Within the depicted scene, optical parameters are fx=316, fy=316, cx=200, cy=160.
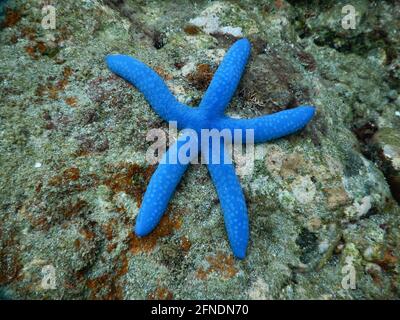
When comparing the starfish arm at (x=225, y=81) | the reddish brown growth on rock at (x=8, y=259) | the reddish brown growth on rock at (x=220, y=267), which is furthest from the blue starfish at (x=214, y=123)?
the reddish brown growth on rock at (x=8, y=259)

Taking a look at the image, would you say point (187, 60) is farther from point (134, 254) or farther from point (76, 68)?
point (134, 254)

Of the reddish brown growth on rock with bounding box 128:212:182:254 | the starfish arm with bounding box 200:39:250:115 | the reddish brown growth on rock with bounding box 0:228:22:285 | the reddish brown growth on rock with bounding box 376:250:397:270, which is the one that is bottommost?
the reddish brown growth on rock with bounding box 0:228:22:285

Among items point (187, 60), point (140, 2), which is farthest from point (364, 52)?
point (140, 2)

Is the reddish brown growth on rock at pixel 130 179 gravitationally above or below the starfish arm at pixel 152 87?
below

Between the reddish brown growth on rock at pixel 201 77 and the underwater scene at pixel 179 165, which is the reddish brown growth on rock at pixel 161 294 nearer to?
the underwater scene at pixel 179 165

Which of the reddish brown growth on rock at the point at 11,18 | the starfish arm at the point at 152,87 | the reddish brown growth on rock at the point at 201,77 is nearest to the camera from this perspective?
the starfish arm at the point at 152,87

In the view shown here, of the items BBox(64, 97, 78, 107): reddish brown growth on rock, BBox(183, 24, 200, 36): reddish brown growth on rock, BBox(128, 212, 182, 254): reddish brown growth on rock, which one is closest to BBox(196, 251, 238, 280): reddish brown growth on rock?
BBox(128, 212, 182, 254): reddish brown growth on rock

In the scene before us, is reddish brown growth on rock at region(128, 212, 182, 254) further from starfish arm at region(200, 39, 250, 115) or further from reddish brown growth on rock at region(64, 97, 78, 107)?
reddish brown growth on rock at region(64, 97, 78, 107)
